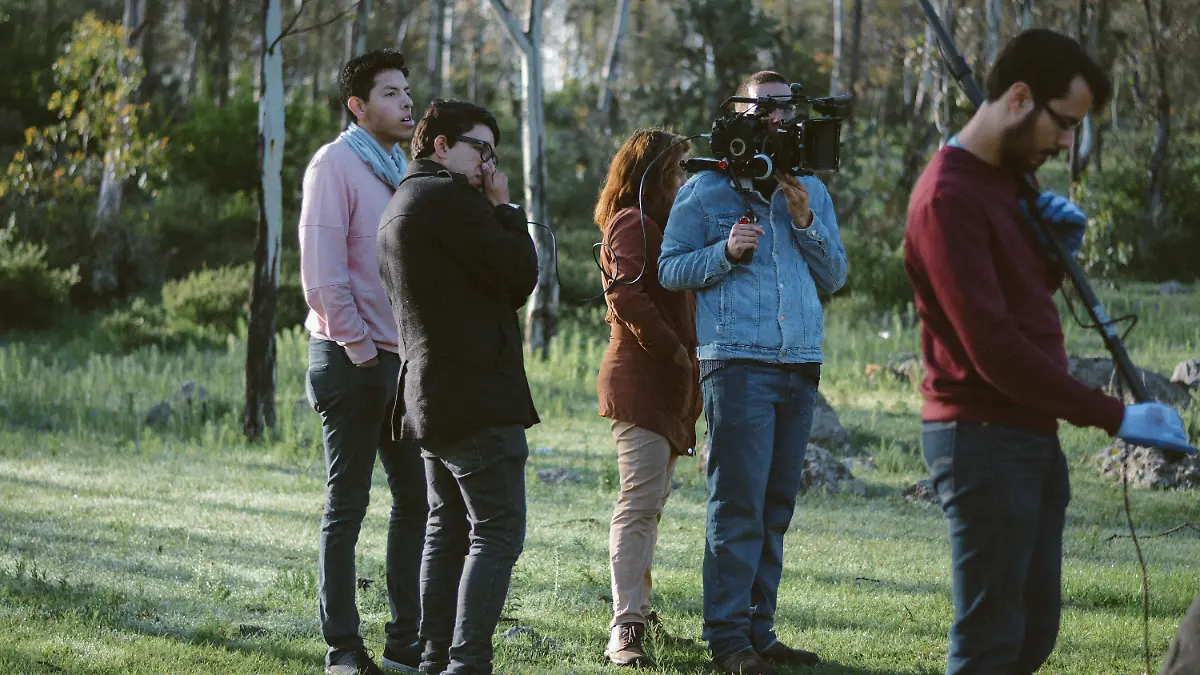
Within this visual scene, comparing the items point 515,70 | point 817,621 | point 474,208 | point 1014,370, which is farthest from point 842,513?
point 515,70

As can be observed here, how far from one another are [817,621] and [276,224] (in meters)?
6.66

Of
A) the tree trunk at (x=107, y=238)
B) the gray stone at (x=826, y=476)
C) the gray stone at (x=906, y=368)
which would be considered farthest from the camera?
the tree trunk at (x=107, y=238)

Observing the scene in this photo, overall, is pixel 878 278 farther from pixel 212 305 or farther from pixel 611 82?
pixel 611 82

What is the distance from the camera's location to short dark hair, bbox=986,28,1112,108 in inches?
125

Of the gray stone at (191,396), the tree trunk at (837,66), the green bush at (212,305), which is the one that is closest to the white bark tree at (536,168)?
the gray stone at (191,396)

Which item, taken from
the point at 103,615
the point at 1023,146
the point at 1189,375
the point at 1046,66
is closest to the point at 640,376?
the point at 1023,146

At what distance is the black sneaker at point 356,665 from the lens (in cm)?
476

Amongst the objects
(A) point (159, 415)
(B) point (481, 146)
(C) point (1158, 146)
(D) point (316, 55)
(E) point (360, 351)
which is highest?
(D) point (316, 55)

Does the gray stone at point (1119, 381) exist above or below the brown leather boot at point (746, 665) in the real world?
above

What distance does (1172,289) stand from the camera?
20.0 meters

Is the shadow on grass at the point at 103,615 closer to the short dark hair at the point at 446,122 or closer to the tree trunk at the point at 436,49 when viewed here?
the short dark hair at the point at 446,122

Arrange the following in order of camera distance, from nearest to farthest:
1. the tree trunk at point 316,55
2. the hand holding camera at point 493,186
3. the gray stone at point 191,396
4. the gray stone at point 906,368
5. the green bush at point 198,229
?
the hand holding camera at point 493,186 < the gray stone at point 191,396 < the gray stone at point 906,368 < the green bush at point 198,229 < the tree trunk at point 316,55

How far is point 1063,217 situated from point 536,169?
12.3m

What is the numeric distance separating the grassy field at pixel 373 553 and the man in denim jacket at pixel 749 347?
44 cm
